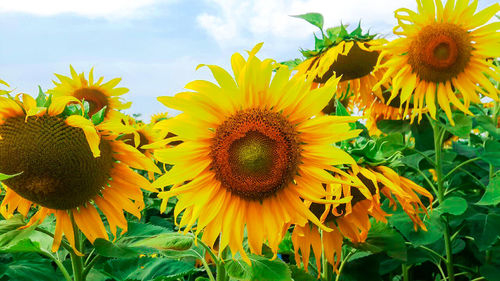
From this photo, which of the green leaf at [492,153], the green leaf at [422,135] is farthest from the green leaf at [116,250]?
the green leaf at [422,135]

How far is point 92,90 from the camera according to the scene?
3676 mm

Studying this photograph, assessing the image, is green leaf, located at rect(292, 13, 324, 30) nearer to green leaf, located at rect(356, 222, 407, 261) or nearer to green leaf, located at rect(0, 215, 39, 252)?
green leaf, located at rect(356, 222, 407, 261)

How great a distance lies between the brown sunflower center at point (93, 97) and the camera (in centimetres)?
358

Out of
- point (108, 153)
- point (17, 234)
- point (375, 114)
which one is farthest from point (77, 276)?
point (375, 114)

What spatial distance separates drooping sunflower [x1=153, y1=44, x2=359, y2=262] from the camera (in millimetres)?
1383

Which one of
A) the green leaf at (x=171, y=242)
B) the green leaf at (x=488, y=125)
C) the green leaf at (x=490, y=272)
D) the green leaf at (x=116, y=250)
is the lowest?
the green leaf at (x=490, y=272)

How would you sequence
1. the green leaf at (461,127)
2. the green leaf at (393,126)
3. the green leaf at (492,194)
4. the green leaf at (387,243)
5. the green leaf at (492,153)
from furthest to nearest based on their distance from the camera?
the green leaf at (393,126) → the green leaf at (461,127) → the green leaf at (492,153) → the green leaf at (492,194) → the green leaf at (387,243)

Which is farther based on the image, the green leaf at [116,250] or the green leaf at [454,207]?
the green leaf at [454,207]

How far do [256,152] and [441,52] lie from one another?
191cm

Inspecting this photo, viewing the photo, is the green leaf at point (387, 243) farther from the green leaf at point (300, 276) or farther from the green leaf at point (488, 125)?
the green leaf at point (488, 125)

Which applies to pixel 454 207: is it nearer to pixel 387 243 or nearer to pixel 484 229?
pixel 484 229

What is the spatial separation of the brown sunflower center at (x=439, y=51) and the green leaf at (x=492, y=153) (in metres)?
0.53

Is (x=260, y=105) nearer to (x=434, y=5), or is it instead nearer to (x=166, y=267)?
(x=166, y=267)

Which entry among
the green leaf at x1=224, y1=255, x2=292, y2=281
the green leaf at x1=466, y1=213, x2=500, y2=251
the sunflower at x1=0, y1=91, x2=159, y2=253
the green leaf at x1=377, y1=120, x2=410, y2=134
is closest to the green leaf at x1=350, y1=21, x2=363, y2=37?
the green leaf at x1=377, y1=120, x2=410, y2=134
